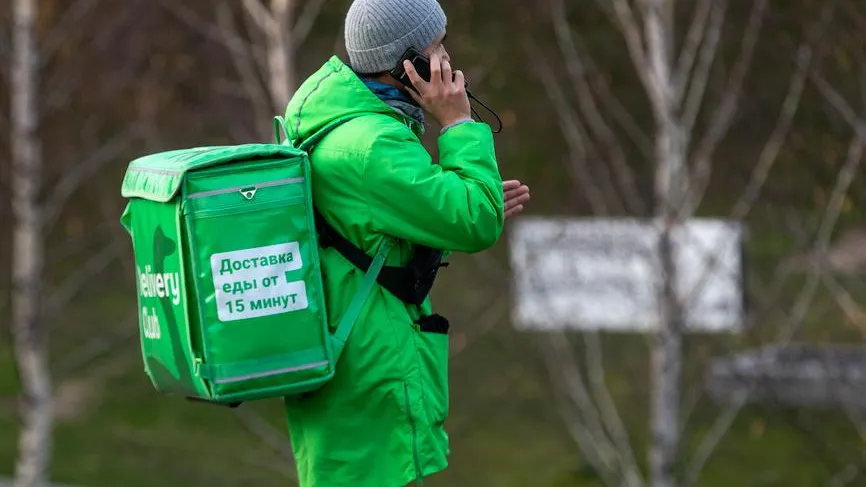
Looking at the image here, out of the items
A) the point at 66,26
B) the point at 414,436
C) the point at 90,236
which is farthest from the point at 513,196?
the point at 90,236

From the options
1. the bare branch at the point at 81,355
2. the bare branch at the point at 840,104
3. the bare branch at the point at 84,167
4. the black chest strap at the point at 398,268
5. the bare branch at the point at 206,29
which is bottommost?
the bare branch at the point at 81,355

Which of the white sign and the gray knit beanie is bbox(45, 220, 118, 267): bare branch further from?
the gray knit beanie

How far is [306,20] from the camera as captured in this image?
7457 mm

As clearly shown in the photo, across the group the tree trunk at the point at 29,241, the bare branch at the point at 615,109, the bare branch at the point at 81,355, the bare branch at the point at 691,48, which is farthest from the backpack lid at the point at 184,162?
the bare branch at the point at 81,355

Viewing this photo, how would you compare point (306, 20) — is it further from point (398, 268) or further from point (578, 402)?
point (398, 268)

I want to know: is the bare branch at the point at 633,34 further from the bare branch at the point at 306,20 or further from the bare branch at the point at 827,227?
the bare branch at the point at 306,20

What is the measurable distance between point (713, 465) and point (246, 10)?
212 inches

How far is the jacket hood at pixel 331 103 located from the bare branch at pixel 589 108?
4.18 meters

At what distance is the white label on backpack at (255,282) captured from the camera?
2832mm

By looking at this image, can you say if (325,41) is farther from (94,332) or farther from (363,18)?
(94,332)

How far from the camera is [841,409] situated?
10109 mm

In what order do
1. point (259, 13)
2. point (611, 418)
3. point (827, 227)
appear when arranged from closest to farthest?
point (827, 227), point (259, 13), point (611, 418)

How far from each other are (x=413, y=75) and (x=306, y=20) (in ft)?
15.1

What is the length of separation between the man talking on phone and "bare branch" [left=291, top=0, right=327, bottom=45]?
445cm
